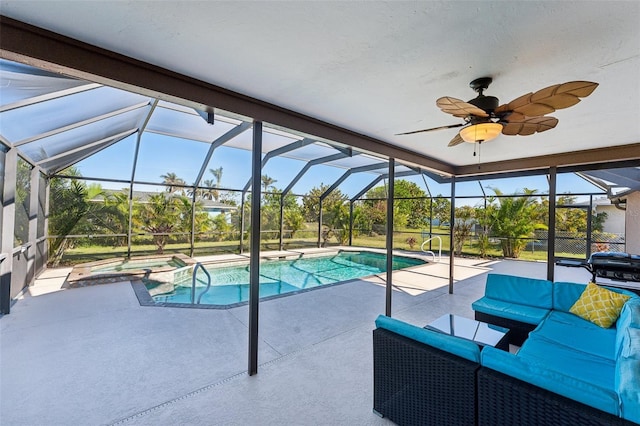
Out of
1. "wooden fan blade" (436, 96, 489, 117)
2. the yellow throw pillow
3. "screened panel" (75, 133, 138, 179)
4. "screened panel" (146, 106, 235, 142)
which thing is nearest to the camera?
"wooden fan blade" (436, 96, 489, 117)

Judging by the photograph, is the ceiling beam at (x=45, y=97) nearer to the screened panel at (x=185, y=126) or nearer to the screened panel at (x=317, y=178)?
the screened panel at (x=185, y=126)

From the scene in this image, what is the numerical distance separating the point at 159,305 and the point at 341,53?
4.80 m

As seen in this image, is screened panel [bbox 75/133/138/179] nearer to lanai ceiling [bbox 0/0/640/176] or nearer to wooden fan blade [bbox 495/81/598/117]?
lanai ceiling [bbox 0/0/640/176]

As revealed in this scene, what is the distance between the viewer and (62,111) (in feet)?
12.8

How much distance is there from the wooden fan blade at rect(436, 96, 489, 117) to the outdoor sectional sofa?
5.39 feet

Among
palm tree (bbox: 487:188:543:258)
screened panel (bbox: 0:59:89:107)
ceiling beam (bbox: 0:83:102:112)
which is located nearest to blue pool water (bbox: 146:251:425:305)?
palm tree (bbox: 487:188:543:258)

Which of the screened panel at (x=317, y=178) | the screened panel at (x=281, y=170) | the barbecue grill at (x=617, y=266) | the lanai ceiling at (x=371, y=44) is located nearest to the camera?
the lanai ceiling at (x=371, y=44)

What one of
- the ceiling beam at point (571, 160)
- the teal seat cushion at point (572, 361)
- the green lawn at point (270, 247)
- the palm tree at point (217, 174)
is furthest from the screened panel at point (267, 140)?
the teal seat cushion at point (572, 361)

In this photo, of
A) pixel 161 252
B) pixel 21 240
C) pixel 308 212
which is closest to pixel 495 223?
pixel 308 212

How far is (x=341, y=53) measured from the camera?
1.99 m

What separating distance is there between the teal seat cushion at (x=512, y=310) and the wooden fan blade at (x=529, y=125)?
215cm

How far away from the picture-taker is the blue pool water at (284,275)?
19.9 feet

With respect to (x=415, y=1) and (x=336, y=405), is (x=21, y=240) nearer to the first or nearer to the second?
(x=336, y=405)

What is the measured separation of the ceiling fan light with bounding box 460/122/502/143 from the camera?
2.35 meters
